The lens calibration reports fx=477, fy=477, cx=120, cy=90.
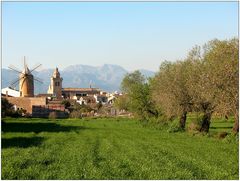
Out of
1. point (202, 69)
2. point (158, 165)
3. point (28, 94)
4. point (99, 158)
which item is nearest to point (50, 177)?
point (158, 165)

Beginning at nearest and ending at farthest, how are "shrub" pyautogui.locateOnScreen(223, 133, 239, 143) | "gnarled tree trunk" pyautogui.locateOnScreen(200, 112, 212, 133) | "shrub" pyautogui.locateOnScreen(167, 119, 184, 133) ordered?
1. "shrub" pyautogui.locateOnScreen(223, 133, 239, 143)
2. "gnarled tree trunk" pyautogui.locateOnScreen(200, 112, 212, 133)
3. "shrub" pyautogui.locateOnScreen(167, 119, 184, 133)

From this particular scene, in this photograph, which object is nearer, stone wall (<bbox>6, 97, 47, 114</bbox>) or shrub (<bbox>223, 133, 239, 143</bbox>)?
shrub (<bbox>223, 133, 239, 143</bbox>)

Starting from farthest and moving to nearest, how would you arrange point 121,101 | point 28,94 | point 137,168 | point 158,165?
point 28,94 → point 121,101 → point 158,165 → point 137,168

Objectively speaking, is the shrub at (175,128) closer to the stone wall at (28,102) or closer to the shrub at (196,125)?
the shrub at (196,125)

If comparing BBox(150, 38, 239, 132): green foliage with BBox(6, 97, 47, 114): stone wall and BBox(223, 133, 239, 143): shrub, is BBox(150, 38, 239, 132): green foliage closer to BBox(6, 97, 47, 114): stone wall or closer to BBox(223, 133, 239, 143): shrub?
BBox(223, 133, 239, 143): shrub

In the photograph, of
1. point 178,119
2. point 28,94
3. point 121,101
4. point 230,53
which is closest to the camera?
point 230,53

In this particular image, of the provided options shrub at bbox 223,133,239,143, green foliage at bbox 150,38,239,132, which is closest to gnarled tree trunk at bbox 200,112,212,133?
green foliage at bbox 150,38,239,132

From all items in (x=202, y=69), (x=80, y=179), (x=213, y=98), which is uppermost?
(x=202, y=69)

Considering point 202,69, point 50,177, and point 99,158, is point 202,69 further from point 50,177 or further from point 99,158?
point 50,177

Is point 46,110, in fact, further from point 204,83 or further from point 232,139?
point 232,139

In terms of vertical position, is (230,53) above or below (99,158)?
above

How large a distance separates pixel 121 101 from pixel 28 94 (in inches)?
1685

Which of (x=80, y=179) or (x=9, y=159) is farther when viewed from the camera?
(x=9, y=159)

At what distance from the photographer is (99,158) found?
28359 mm
